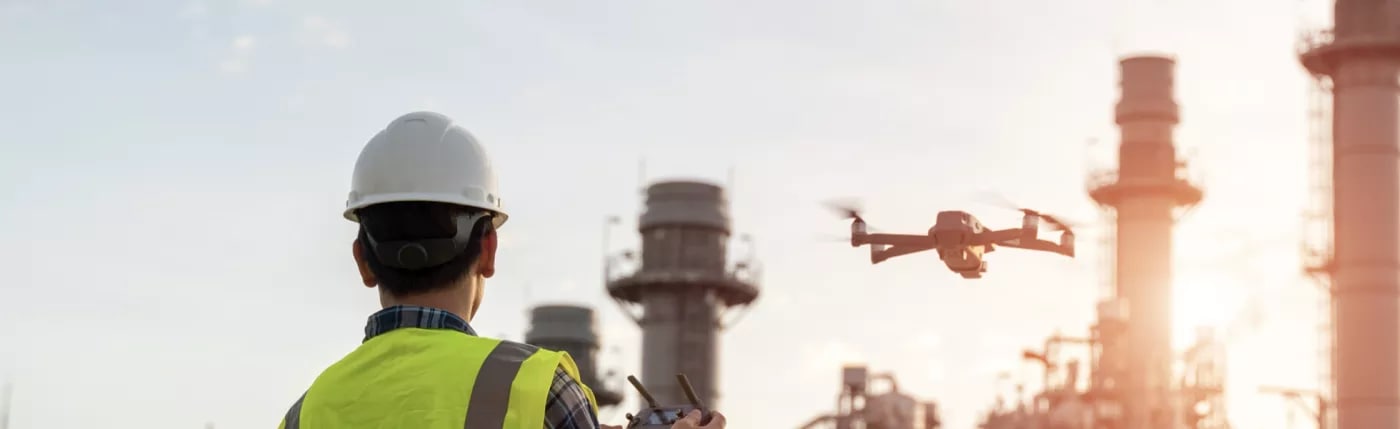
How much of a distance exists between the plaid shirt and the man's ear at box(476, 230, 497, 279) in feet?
0.57

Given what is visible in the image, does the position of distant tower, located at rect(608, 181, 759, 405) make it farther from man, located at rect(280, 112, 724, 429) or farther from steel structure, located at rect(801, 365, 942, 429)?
man, located at rect(280, 112, 724, 429)

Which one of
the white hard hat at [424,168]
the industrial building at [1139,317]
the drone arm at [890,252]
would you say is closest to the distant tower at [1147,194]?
the industrial building at [1139,317]

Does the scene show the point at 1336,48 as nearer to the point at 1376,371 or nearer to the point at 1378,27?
the point at 1378,27

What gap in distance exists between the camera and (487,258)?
4.39m

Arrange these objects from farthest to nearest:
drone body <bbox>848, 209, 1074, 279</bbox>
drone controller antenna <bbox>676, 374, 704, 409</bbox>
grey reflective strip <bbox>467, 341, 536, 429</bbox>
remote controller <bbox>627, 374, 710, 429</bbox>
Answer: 1. drone body <bbox>848, 209, 1074, 279</bbox>
2. remote controller <bbox>627, 374, 710, 429</bbox>
3. drone controller antenna <bbox>676, 374, 704, 409</bbox>
4. grey reflective strip <bbox>467, 341, 536, 429</bbox>

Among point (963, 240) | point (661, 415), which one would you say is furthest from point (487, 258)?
point (963, 240)

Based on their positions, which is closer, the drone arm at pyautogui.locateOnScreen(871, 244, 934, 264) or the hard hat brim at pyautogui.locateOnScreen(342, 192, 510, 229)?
the hard hat brim at pyautogui.locateOnScreen(342, 192, 510, 229)

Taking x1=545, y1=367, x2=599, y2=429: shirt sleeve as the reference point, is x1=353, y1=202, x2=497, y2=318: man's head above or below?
above

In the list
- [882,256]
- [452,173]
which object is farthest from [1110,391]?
[452,173]

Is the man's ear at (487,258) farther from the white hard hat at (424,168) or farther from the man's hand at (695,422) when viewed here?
the man's hand at (695,422)

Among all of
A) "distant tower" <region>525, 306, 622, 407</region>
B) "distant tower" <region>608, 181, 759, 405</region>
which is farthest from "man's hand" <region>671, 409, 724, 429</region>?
"distant tower" <region>525, 306, 622, 407</region>

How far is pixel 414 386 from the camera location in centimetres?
389

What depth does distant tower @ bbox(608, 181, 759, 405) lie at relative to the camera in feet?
234

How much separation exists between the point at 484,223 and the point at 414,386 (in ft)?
2.00
